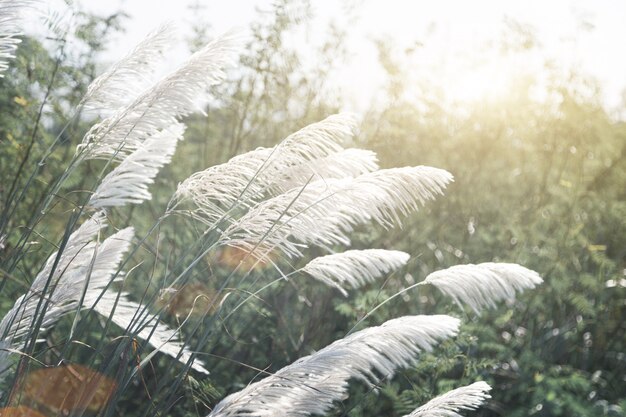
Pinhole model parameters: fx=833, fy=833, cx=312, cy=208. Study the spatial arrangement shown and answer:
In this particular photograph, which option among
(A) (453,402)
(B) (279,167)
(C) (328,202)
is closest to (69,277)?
(B) (279,167)

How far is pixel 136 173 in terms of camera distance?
123 inches

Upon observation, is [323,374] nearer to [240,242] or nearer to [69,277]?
[240,242]

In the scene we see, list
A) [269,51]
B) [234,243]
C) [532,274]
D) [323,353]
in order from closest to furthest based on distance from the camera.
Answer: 1. [323,353]
2. [532,274]
3. [234,243]
4. [269,51]

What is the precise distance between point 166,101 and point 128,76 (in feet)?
0.97

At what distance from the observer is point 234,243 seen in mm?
2771

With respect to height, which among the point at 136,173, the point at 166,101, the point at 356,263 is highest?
the point at 166,101

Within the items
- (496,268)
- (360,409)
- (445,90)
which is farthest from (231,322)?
(445,90)

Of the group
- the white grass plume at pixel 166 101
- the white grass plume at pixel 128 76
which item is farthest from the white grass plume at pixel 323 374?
the white grass plume at pixel 128 76

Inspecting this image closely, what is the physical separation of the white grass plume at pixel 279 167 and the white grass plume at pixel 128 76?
0.54 m

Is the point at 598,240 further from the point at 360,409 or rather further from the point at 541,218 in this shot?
the point at 360,409

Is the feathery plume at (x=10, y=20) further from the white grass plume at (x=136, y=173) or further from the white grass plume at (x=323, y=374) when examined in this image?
the white grass plume at (x=323, y=374)

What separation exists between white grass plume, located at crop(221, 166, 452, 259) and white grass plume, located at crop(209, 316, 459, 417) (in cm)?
38

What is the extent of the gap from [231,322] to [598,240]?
3683 mm

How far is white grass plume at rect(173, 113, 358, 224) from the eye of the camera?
2.80 meters
